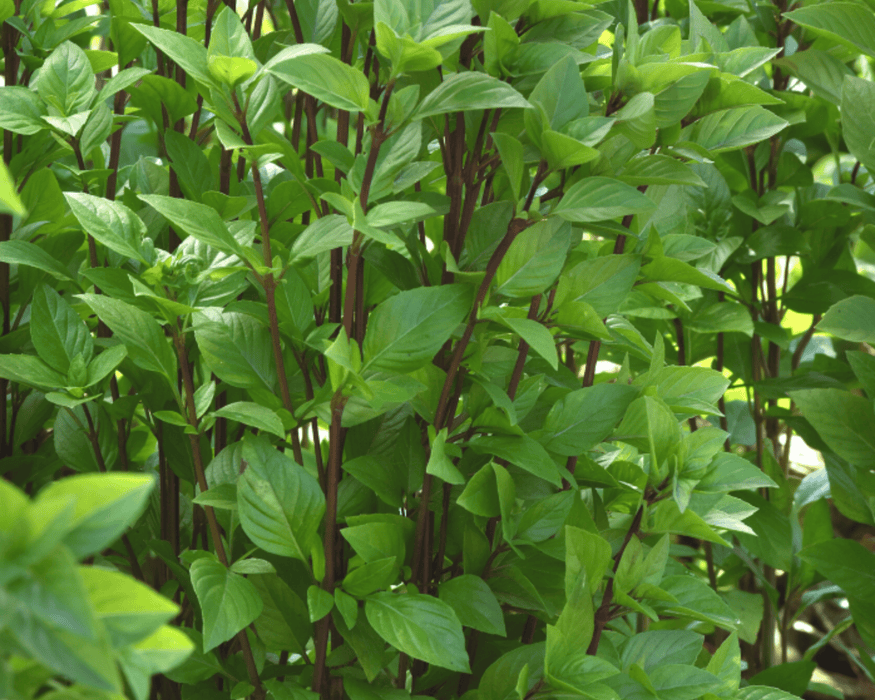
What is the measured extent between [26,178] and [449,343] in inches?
18.7

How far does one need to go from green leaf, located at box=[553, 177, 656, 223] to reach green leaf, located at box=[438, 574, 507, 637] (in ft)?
0.85

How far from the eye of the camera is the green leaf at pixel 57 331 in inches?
23.8

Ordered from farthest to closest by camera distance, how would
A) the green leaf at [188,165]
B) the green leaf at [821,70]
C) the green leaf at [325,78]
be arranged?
the green leaf at [821,70] < the green leaf at [188,165] < the green leaf at [325,78]

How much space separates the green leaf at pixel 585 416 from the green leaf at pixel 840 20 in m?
0.56

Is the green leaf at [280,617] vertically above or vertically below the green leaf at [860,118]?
below

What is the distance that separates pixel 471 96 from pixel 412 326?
0.14 m

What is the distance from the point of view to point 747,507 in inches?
25.0

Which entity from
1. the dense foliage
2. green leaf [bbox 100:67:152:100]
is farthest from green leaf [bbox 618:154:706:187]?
green leaf [bbox 100:67:152:100]

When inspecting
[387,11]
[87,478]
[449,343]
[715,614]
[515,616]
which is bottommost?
[515,616]

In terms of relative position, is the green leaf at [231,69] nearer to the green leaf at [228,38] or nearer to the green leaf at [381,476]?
the green leaf at [228,38]

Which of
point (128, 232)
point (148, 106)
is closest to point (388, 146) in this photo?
point (128, 232)

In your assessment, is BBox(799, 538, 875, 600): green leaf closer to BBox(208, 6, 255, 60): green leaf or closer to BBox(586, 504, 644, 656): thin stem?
BBox(586, 504, 644, 656): thin stem

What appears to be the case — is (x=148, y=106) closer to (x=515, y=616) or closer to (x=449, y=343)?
(x=449, y=343)

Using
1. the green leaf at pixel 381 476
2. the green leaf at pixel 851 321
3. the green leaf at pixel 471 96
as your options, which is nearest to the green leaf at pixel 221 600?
the green leaf at pixel 381 476
